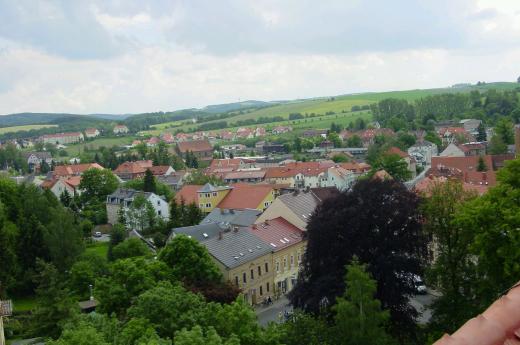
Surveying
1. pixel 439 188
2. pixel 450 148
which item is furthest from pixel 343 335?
pixel 450 148

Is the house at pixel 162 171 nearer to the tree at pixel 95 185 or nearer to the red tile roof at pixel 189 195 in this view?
the tree at pixel 95 185

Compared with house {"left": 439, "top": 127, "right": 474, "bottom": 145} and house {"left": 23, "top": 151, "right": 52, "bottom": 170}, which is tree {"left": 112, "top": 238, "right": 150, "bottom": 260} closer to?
house {"left": 439, "top": 127, "right": 474, "bottom": 145}

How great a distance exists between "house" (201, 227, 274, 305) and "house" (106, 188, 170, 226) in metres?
32.2

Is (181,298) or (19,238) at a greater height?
(181,298)

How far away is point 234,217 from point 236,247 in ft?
47.4

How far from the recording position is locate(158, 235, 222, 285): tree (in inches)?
1229

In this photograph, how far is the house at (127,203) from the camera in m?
72.1

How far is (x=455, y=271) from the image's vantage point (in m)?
24.9

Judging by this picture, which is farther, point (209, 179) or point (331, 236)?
point (209, 179)

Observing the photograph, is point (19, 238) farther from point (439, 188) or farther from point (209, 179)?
Answer: point (209, 179)

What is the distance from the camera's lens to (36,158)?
17550 cm

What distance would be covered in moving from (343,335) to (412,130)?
468ft

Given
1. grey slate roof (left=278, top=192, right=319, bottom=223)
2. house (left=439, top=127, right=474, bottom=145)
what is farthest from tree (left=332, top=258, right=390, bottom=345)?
house (left=439, top=127, right=474, bottom=145)

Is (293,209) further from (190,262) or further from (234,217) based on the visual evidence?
(190,262)
